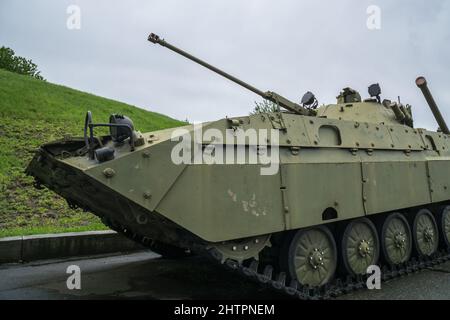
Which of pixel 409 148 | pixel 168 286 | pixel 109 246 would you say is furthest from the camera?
pixel 109 246

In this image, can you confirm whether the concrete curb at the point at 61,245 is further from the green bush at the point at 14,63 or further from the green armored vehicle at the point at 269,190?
the green bush at the point at 14,63

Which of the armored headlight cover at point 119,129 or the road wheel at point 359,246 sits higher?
the armored headlight cover at point 119,129

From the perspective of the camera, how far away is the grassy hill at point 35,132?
1010cm

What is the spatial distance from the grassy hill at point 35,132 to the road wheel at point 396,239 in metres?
5.23

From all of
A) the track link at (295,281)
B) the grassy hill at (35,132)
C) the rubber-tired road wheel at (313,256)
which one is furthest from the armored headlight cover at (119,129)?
the rubber-tired road wheel at (313,256)

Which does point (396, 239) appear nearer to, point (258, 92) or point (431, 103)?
point (258, 92)

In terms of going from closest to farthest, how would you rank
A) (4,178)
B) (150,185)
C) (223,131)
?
1. (150,185)
2. (223,131)
3. (4,178)

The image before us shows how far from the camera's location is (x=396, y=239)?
283 inches

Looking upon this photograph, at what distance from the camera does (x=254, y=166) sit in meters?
5.20

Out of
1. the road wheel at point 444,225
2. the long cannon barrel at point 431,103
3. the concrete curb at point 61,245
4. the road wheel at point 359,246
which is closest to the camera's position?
the road wheel at point 359,246

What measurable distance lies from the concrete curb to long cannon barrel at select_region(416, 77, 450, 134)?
6625 mm

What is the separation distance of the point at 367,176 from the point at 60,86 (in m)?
21.0
